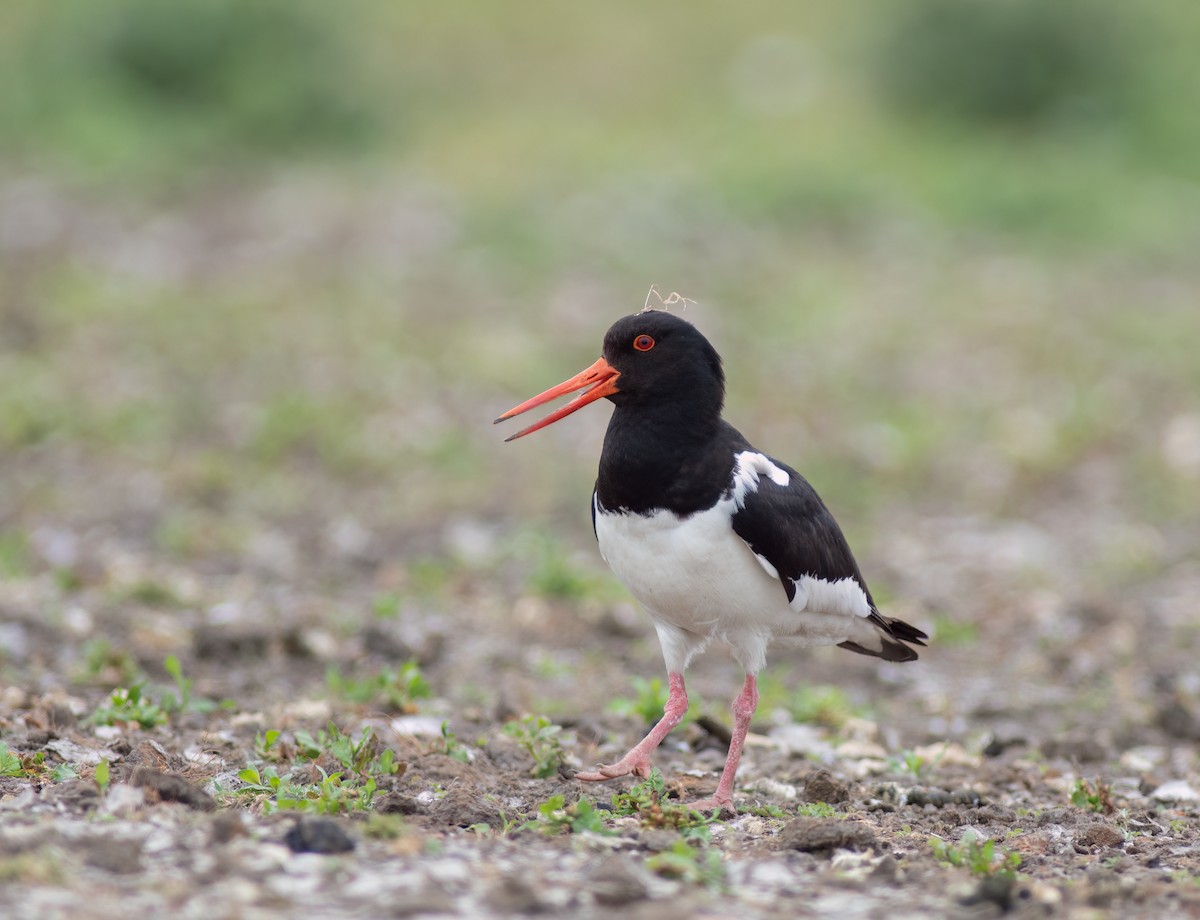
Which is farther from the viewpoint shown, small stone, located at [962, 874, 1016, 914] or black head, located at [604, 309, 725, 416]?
black head, located at [604, 309, 725, 416]

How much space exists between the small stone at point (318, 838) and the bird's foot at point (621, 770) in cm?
138

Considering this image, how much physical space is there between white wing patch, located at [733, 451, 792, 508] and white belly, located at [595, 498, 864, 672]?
0.07m

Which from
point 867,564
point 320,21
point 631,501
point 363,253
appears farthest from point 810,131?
point 631,501

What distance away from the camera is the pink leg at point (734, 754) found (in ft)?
17.0

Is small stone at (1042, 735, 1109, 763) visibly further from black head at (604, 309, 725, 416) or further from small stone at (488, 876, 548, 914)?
small stone at (488, 876, 548, 914)

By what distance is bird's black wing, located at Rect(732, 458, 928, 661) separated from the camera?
527 centimetres

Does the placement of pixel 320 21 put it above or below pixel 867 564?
above

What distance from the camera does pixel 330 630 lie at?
759 centimetres

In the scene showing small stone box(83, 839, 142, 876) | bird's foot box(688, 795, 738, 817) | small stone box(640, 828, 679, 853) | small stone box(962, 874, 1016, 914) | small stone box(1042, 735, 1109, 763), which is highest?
small stone box(1042, 735, 1109, 763)

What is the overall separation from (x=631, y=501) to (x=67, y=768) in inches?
81.8

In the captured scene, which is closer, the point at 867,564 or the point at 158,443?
the point at 867,564

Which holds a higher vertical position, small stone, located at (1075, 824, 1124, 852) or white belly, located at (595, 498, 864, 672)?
white belly, located at (595, 498, 864, 672)

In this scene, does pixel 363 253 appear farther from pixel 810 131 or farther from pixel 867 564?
pixel 810 131

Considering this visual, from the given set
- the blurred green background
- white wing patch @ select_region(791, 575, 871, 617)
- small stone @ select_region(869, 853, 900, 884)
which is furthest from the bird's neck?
the blurred green background
